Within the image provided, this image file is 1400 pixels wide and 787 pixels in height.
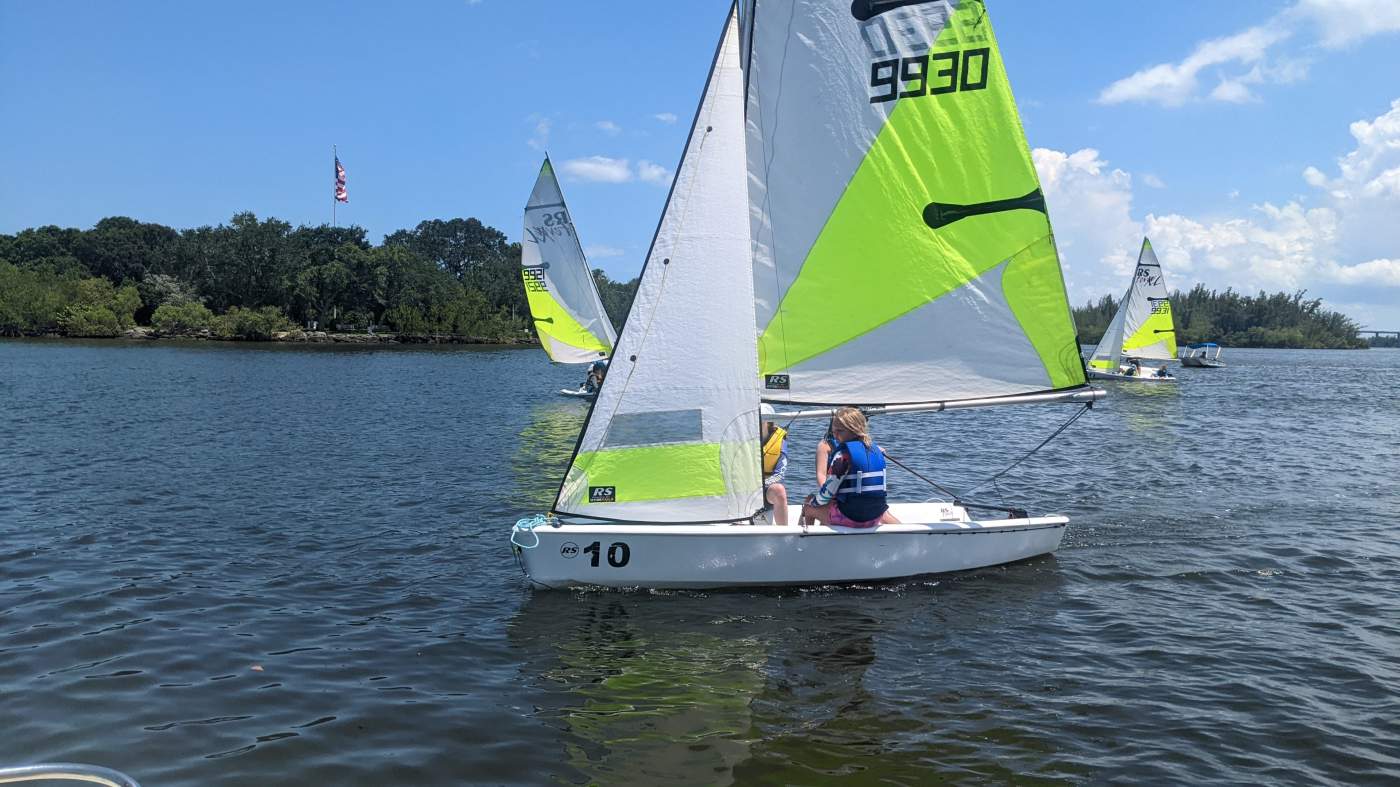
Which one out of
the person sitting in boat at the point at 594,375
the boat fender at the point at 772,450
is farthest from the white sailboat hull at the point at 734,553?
the person sitting in boat at the point at 594,375

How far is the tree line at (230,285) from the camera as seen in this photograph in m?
86.4

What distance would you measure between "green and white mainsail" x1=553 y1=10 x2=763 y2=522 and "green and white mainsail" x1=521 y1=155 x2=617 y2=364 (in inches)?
982

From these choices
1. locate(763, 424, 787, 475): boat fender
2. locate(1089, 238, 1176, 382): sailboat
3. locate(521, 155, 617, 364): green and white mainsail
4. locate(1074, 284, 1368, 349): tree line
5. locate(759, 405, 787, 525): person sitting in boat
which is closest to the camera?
locate(759, 405, 787, 525): person sitting in boat

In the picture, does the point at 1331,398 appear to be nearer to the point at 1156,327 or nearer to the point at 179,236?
the point at 1156,327

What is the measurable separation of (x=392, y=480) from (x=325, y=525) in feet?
12.2

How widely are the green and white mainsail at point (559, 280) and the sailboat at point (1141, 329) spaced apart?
29.1 metres

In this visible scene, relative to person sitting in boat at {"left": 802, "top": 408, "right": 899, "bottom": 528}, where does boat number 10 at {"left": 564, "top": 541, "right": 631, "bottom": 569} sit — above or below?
below

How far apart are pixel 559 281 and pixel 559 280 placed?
0.04 meters

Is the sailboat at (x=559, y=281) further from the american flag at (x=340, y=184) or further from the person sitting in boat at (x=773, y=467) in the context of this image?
the american flag at (x=340, y=184)

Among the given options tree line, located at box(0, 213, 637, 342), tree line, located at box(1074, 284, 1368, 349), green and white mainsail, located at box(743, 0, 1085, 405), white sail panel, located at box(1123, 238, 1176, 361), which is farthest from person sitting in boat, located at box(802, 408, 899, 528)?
tree line, located at box(1074, 284, 1368, 349)

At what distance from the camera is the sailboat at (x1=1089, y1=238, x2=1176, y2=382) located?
48.1 m

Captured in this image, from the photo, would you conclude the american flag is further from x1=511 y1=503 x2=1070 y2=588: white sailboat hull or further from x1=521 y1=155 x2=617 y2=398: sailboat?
x1=511 y1=503 x2=1070 y2=588: white sailboat hull

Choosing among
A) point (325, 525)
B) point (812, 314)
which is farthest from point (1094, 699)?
point (325, 525)

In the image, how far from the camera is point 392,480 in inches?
645
